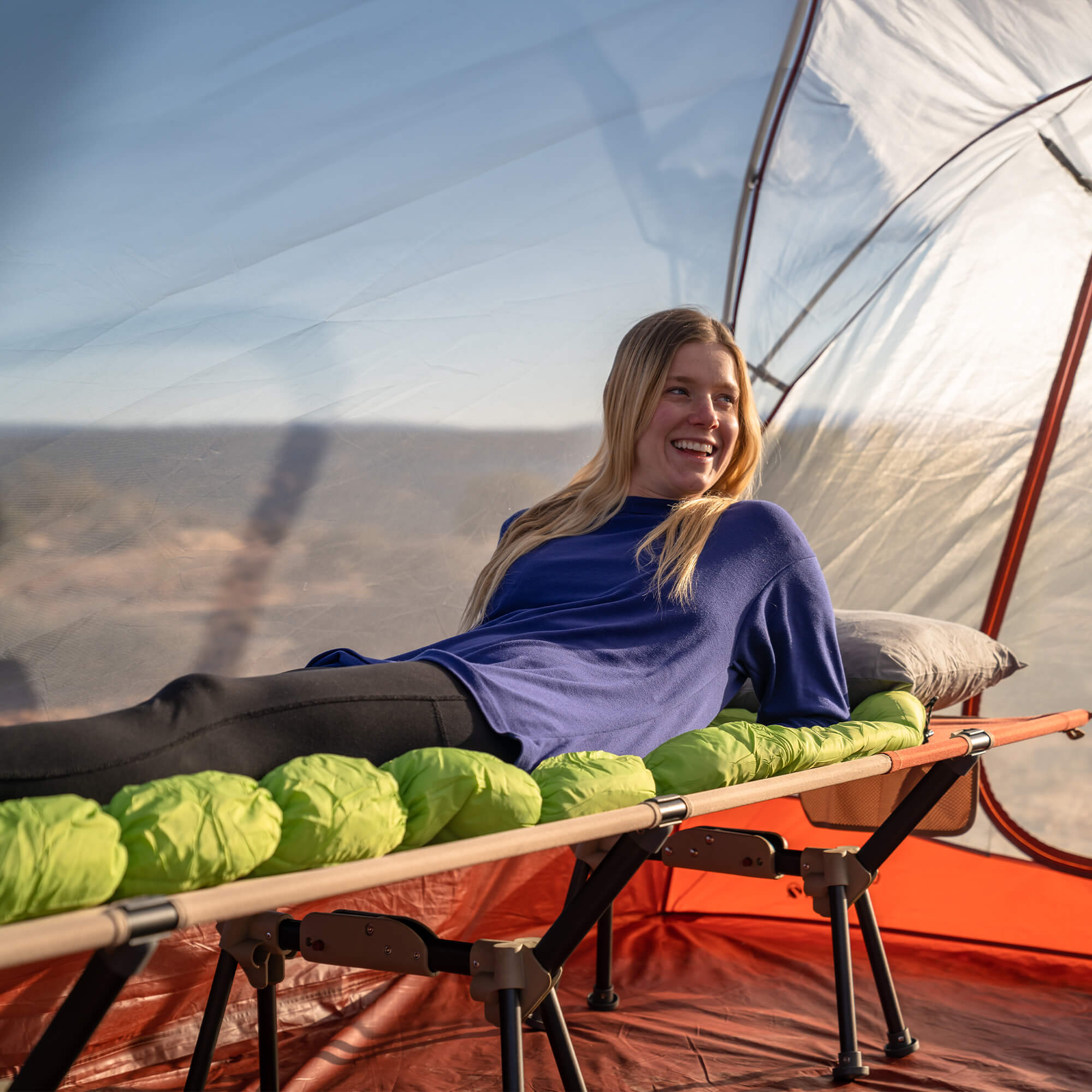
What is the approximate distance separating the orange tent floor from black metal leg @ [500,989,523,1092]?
1.73 feet

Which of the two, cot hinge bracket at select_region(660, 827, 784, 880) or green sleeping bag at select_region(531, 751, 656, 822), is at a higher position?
green sleeping bag at select_region(531, 751, 656, 822)

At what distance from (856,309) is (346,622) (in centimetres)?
138

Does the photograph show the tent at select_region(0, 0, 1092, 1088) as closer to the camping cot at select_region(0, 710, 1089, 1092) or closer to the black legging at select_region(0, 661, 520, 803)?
the camping cot at select_region(0, 710, 1089, 1092)

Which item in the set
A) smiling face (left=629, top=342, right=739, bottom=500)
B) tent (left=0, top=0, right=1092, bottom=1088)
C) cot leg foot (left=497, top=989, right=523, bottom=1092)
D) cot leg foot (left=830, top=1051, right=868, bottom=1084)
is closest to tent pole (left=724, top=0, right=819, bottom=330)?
tent (left=0, top=0, right=1092, bottom=1088)

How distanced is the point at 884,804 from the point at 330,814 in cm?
141

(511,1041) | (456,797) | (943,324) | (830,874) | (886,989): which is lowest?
(886,989)

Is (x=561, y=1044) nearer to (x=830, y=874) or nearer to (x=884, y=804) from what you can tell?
(x=830, y=874)

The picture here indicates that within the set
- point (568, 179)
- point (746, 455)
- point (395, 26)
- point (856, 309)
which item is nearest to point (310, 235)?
point (395, 26)

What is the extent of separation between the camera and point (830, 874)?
1.48 metres

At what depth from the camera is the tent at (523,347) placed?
146cm

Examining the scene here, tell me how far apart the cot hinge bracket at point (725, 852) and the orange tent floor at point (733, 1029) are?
291mm

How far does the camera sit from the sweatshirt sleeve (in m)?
1.36

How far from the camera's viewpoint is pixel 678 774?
103 cm

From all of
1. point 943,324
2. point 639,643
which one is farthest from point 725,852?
point 943,324
